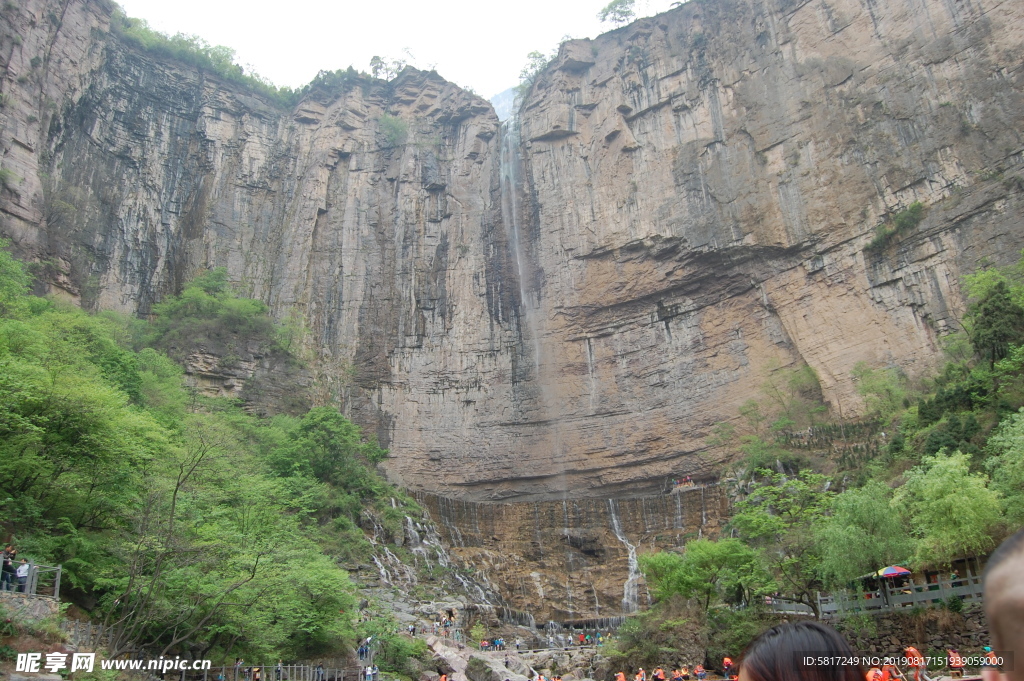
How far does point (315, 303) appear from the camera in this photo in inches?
1667

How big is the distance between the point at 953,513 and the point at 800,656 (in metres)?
15.5

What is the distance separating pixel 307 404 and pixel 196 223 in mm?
14735

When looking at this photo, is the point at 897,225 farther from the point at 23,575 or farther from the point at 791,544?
the point at 23,575

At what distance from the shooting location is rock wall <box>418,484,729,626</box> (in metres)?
30.0

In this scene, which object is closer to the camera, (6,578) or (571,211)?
(6,578)

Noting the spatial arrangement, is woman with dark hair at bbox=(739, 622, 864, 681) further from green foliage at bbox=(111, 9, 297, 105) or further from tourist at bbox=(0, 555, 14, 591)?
green foliage at bbox=(111, 9, 297, 105)

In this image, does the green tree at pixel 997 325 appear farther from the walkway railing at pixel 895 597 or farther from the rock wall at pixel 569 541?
the rock wall at pixel 569 541

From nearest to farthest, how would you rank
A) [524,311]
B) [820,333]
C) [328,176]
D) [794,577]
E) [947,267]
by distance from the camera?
[794,577]
[947,267]
[820,333]
[524,311]
[328,176]

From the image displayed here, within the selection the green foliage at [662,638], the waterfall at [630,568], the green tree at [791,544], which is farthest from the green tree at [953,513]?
the waterfall at [630,568]

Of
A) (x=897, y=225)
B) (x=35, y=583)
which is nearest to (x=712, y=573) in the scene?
(x=35, y=583)

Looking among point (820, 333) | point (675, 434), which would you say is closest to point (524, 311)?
point (675, 434)

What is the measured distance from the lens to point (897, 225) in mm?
30359

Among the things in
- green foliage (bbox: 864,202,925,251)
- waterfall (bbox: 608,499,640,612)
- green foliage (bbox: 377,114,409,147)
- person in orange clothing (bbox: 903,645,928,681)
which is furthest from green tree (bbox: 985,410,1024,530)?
green foliage (bbox: 377,114,409,147)

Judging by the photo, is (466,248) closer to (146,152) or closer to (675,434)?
(675,434)
